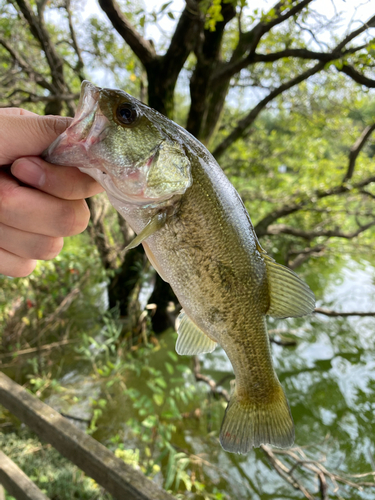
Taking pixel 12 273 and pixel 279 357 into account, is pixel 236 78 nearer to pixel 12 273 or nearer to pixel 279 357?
pixel 279 357

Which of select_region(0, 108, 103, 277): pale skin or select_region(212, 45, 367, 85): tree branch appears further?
select_region(212, 45, 367, 85): tree branch

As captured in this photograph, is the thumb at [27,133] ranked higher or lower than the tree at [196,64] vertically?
lower

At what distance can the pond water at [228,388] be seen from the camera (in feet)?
11.5

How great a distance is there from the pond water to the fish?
1756mm

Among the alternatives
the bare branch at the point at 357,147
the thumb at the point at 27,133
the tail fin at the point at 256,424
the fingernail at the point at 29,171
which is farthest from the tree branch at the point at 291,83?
the tail fin at the point at 256,424

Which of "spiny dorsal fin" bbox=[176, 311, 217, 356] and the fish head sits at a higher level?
the fish head

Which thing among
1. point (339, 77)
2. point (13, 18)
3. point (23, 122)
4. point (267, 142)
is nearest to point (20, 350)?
point (23, 122)

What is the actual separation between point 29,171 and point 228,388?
459 cm

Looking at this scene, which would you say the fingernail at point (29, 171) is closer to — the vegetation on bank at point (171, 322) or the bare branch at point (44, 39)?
the vegetation on bank at point (171, 322)

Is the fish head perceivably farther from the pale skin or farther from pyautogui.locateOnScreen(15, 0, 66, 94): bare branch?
pyautogui.locateOnScreen(15, 0, 66, 94): bare branch

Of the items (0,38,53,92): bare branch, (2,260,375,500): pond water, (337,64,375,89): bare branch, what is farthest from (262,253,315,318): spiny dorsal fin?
(0,38,53,92): bare branch

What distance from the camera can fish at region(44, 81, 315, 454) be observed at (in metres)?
1.01

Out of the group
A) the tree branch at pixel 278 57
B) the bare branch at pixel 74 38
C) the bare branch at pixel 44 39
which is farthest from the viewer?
the bare branch at pixel 74 38

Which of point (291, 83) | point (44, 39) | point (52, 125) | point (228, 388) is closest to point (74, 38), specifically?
point (44, 39)
